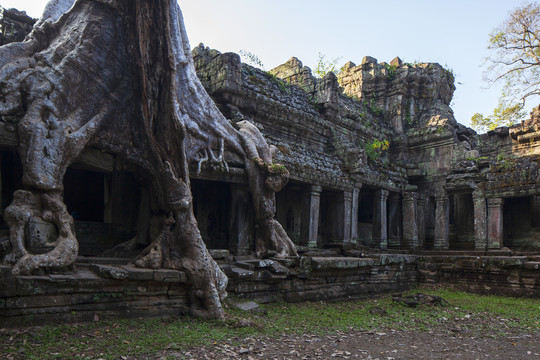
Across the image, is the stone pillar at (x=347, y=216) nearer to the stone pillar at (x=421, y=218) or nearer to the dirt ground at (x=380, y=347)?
the stone pillar at (x=421, y=218)

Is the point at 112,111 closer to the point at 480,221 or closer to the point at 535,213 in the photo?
the point at 480,221

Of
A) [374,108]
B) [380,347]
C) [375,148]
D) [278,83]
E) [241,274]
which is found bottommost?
[380,347]

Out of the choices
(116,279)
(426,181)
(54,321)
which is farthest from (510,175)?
(54,321)

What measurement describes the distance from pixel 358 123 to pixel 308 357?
1145 centimetres

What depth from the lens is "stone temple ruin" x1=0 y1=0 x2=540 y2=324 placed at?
5.73 m

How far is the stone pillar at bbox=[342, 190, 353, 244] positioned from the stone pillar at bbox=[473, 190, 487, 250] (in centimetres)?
370

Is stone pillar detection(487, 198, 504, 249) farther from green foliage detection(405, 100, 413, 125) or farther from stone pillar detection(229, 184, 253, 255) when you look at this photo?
stone pillar detection(229, 184, 253, 255)

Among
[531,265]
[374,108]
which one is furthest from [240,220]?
[374,108]

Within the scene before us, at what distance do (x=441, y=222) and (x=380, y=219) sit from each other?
1.96 metres

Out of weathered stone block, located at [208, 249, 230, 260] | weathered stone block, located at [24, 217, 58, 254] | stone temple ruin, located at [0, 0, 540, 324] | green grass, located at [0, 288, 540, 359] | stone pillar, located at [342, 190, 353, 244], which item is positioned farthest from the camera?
stone pillar, located at [342, 190, 353, 244]

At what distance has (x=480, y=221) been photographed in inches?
480

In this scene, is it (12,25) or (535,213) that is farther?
(535,213)

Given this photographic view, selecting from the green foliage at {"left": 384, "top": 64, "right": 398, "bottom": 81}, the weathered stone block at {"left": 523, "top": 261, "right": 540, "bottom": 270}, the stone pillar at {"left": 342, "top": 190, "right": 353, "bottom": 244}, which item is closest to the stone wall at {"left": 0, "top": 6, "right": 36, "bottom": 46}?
the stone pillar at {"left": 342, "top": 190, "right": 353, "bottom": 244}

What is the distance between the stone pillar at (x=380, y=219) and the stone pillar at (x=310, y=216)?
10.7 feet
